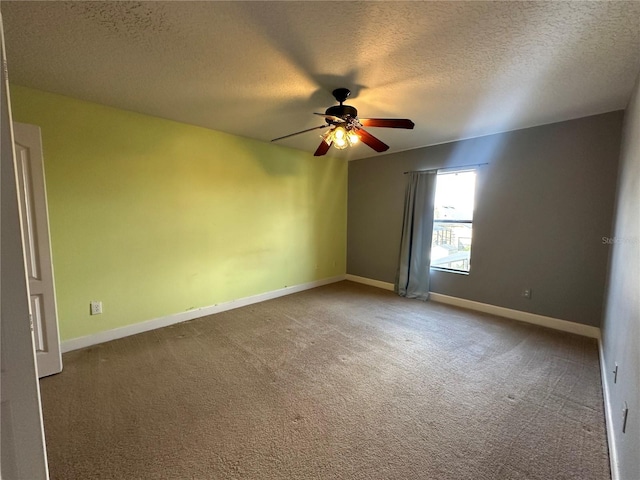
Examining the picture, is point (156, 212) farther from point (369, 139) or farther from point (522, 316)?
point (522, 316)

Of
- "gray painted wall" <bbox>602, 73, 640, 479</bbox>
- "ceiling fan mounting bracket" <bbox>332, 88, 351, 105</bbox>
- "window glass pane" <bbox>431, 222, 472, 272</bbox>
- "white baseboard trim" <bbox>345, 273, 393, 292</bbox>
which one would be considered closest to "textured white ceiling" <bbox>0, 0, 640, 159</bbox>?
"ceiling fan mounting bracket" <bbox>332, 88, 351, 105</bbox>

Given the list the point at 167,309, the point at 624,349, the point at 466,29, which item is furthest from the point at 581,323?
the point at 167,309

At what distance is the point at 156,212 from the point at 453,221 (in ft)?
13.2

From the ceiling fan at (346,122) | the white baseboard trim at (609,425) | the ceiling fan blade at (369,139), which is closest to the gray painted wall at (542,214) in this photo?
the white baseboard trim at (609,425)

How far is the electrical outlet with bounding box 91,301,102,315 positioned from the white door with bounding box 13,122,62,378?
0.50 m

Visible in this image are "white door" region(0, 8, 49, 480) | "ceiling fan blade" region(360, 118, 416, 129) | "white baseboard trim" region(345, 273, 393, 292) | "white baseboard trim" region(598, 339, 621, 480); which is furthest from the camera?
"white baseboard trim" region(345, 273, 393, 292)

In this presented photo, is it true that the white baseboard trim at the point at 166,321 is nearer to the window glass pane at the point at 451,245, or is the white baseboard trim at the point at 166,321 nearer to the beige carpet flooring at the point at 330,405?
the beige carpet flooring at the point at 330,405

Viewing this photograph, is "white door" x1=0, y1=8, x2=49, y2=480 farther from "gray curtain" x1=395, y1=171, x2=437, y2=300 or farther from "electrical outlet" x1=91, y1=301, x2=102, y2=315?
"gray curtain" x1=395, y1=171, x2=437, y2=300

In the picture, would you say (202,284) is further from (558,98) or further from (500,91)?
(558,98)

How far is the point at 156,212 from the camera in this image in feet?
10.6

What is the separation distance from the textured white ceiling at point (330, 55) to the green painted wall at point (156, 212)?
1.11ft

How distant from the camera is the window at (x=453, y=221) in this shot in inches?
159

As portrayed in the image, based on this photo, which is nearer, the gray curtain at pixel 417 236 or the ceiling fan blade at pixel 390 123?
the ceiling fan blade at pixel 390 123

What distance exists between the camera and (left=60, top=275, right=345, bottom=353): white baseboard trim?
281 cm
